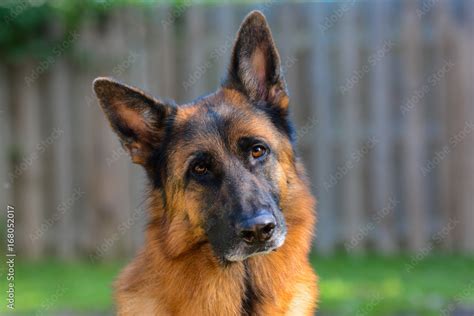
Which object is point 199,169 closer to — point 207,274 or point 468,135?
point 207,274

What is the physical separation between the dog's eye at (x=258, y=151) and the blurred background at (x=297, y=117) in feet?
16.1

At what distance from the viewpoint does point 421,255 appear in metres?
9.70

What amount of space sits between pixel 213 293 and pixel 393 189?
19.1 ft

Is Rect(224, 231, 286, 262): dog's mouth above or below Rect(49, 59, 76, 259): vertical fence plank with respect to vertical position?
above

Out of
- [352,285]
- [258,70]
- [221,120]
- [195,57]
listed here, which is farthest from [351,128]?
[221,120]

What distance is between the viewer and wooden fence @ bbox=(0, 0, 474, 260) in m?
9.78

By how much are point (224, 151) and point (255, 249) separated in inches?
24.3

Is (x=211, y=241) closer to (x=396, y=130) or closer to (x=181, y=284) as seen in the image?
(x=181, y=284)

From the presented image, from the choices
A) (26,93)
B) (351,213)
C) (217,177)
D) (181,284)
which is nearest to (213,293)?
(181,284)

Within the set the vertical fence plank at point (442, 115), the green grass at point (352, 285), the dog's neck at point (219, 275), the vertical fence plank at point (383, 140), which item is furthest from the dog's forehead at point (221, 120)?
the vertical fence plank at point (442, 115)

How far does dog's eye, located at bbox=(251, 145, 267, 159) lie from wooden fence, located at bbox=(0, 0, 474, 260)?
5.38 m

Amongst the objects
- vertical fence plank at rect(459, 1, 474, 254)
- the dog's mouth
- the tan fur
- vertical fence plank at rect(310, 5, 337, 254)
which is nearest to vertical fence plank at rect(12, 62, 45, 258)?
vertical fence plank at rect(310, 5, 337, 254)

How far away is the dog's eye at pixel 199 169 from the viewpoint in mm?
4559

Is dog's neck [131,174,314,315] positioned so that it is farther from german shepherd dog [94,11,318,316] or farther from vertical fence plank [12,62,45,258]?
vertical fence plank [12,62,45,258]
